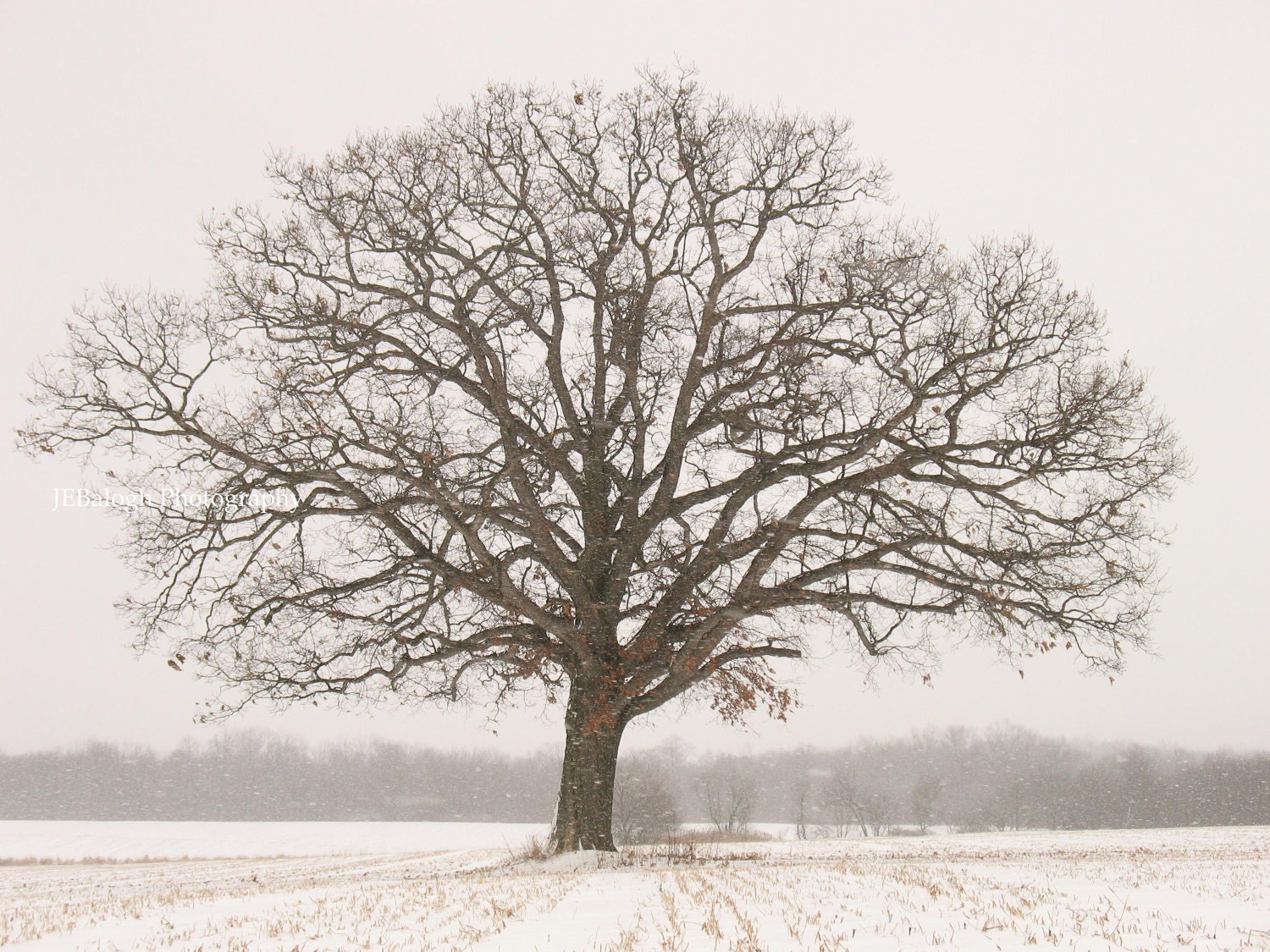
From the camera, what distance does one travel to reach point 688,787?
305ft

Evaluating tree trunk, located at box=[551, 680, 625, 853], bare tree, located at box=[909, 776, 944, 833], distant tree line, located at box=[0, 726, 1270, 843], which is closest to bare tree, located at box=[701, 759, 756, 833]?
distant tree line, located at box=[0, 726, 1270, 843]

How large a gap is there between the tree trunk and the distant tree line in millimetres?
61472

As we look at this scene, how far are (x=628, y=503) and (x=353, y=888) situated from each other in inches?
290

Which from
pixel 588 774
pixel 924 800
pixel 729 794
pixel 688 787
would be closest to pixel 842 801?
pixel 924 800

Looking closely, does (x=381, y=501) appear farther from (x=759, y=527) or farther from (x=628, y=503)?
(x=759, y=527)

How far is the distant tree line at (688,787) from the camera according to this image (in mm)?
80125

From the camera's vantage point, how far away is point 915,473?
1351cm

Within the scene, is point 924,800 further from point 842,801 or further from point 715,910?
point 715,910

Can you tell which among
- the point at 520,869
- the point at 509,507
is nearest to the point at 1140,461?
the point at 509,507

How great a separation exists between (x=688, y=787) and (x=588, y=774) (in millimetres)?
85163

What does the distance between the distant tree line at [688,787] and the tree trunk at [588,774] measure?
202ft

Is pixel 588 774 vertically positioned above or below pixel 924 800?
above

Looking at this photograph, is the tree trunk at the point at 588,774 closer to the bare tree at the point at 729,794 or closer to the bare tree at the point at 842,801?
the bare tree at the point at 729,794

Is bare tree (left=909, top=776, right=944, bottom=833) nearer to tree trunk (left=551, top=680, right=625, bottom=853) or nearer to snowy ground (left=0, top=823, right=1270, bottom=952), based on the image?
tree trunk (left=551, top=680, right=625, bottom=853)
